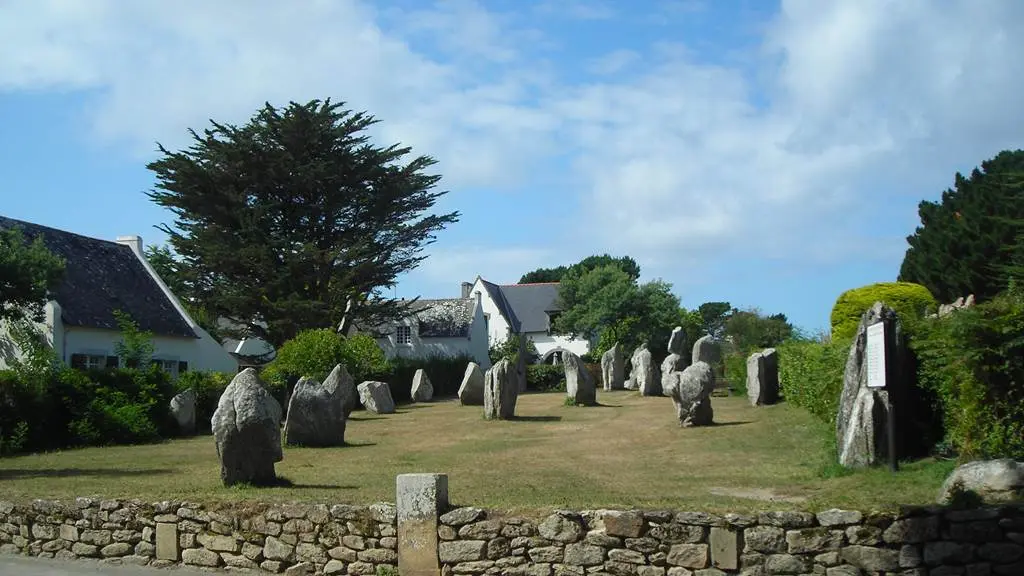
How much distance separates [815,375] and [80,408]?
16.8 m

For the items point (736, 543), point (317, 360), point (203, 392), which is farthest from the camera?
point (317, 360)

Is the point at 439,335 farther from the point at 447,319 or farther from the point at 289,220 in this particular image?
the point at 289,220

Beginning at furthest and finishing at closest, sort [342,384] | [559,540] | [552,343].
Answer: [552,343] < [342,384] < [559,540]

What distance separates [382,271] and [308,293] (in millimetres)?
3499

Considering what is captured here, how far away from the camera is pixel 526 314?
220 feet

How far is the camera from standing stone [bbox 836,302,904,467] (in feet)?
37.5

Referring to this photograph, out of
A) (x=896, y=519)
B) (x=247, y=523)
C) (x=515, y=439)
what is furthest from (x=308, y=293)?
(x=896, y=519)

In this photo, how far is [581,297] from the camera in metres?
56.8

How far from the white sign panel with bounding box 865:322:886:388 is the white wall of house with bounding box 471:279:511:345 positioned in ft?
174

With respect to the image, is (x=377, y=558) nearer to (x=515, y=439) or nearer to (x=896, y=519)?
(x=896, y=519)

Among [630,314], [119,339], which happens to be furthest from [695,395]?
[630,314]

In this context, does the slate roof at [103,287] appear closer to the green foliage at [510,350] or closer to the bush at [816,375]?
the green foliage at [510,350]

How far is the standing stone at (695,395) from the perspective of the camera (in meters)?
19.0

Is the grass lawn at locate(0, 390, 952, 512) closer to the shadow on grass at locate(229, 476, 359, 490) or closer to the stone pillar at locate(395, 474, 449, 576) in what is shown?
the shadow on grass at locate(229, 476, 359, 490)
